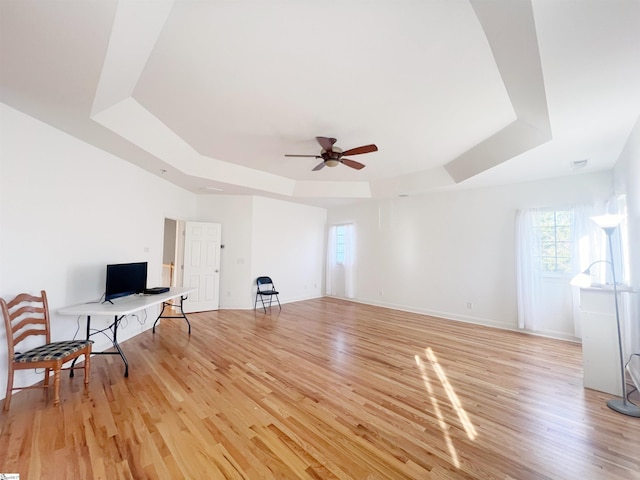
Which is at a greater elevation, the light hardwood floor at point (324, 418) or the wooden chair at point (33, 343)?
the wooden chair at point (33, 343)

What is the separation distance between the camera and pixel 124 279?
11.3 ft

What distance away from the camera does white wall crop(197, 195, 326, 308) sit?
19.5 feet

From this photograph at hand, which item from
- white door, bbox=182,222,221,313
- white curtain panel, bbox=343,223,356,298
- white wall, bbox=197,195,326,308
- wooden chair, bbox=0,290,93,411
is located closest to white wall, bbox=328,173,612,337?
white curtain panel, bbox=343,223,356,298

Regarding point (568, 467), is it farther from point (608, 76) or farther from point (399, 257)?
point (399, 257)

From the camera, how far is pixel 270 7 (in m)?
1.64

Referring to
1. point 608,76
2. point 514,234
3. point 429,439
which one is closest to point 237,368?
point 429,439

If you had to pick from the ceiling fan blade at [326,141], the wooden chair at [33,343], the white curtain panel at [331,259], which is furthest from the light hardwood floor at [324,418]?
the white curtain panel at [331,259]

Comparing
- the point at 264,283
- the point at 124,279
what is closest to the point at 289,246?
the point at 264,283

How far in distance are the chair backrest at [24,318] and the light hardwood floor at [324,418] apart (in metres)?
0.57

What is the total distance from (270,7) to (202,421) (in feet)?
10.1

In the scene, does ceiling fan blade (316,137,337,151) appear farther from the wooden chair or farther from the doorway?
the doorway

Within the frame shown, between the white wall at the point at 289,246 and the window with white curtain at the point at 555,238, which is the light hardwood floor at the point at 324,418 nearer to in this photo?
the window with white curtain at the point at 555,238

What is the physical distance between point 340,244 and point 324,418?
5.62 metres

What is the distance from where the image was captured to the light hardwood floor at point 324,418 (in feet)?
5.37
